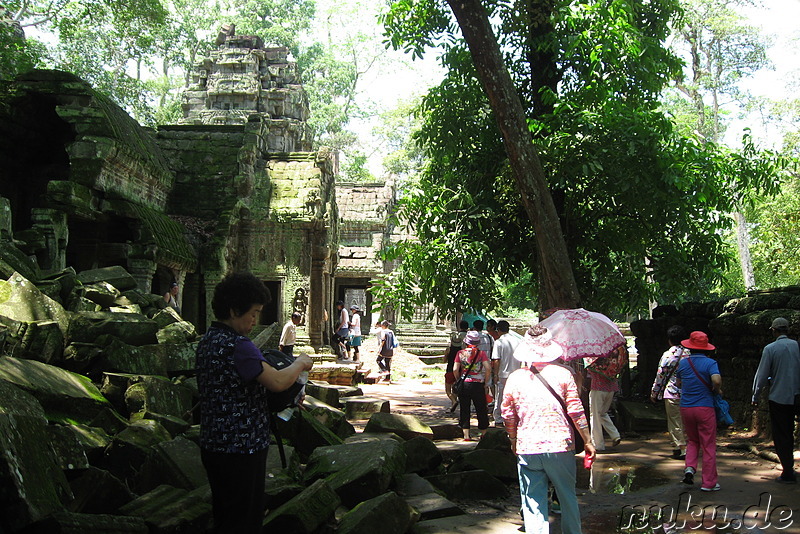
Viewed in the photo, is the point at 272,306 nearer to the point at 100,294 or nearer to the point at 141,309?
the point at 141,309

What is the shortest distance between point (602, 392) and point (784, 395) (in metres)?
2.46

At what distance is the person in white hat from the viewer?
14.5 ft

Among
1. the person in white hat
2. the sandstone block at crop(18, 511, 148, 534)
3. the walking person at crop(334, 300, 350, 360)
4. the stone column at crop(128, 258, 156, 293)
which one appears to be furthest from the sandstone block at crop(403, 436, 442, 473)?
the walking person at crop(334, 300, 350, 360)

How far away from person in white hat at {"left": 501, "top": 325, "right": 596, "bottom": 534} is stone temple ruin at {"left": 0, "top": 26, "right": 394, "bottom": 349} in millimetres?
5344

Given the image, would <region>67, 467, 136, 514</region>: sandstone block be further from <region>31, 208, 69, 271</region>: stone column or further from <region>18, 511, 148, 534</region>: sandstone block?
<region>31, 208, 69, 271</region>: stone column

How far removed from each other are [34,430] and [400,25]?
8594 millimetres

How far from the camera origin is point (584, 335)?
7.41 meters

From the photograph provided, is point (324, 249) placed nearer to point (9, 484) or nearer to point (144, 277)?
point (144, 277)

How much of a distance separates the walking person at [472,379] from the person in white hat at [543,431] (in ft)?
14.6

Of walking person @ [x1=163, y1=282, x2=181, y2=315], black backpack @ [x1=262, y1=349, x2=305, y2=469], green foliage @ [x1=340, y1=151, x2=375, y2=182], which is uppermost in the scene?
green foliage @ [x1=340, y1=151, x2=375, y2=182]

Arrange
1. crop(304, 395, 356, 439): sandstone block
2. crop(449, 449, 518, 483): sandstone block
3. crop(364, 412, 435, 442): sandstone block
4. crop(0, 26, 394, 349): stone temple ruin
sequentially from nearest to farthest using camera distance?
crop(449, 449, 518, 483): sandstone block
crop(304, 395, 356, 439): sandstone block
crop(364, 412, 435, 442): sandstone block
crop(0, 26, 394, 349): stone temple ruin

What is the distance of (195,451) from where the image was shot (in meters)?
5.03

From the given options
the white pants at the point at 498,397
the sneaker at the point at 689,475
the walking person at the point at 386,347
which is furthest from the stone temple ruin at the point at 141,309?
the sneaker at the point at 689,475

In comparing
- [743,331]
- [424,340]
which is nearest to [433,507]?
[743,331]
